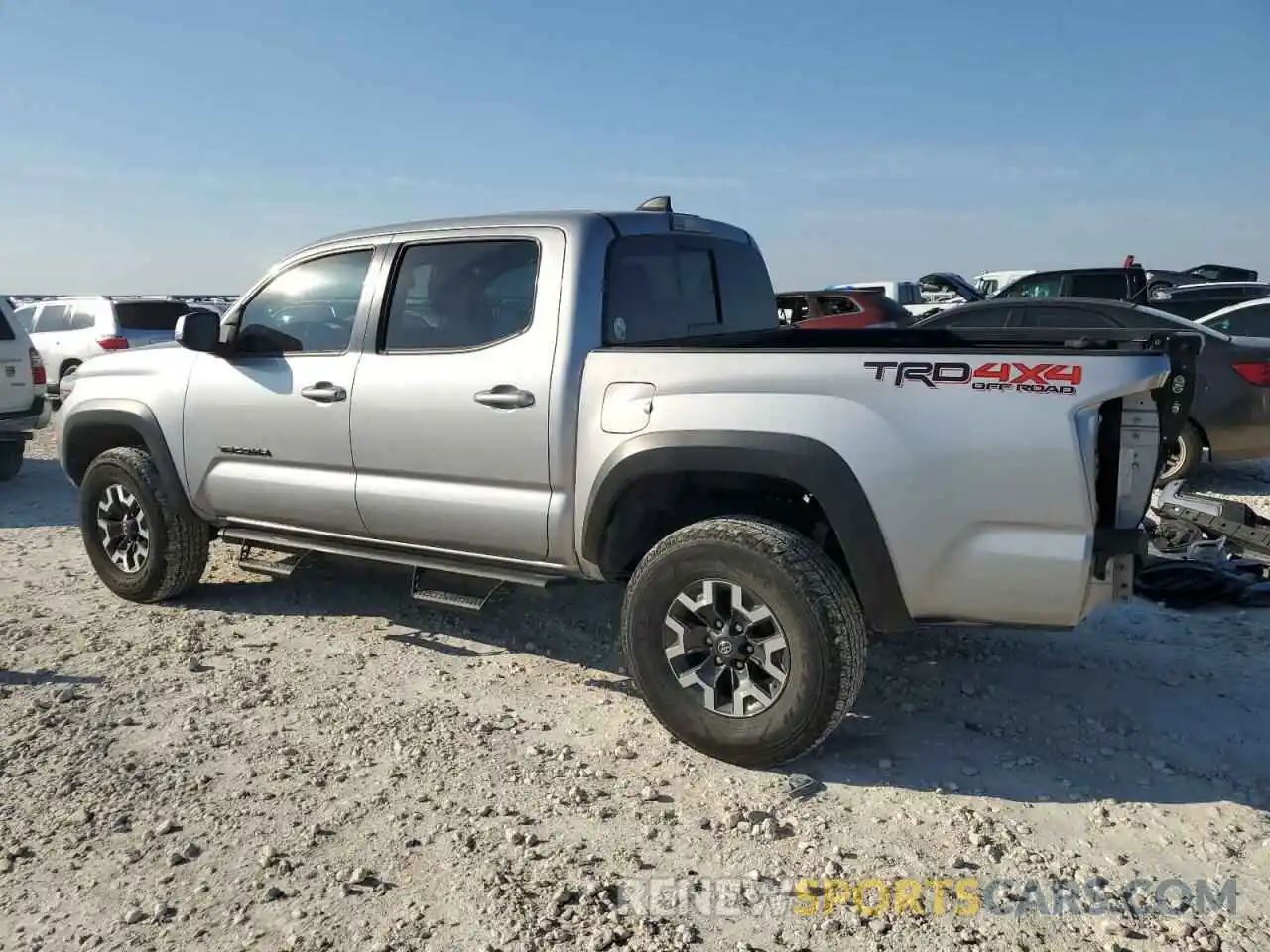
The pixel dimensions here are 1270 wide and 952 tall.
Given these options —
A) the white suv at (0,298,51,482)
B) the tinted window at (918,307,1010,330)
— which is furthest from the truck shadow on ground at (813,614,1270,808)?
the white suv at (0,298,51,482)

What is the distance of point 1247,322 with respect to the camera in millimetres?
9180

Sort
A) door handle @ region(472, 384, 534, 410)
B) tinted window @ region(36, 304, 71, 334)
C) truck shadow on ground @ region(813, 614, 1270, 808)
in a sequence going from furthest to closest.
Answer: tinted window @ region(36, 304, 71, 334) → door handle @ region(472, 384, 534, 410) → truck shadow on ground @ region(813, 614, 1270, 808)

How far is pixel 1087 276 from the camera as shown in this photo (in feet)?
50.6

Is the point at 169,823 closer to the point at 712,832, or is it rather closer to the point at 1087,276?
A: the point at 712,832

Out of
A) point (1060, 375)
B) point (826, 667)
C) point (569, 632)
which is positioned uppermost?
point (1060, 375)

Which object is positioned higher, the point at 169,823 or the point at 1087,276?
the point at 1087,276

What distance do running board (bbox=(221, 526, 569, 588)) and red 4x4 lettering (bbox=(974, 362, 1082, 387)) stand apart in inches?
70.2

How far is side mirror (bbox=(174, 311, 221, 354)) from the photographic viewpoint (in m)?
4.62

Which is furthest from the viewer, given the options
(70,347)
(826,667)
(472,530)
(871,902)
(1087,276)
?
(1087,276)

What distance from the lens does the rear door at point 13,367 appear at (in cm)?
876

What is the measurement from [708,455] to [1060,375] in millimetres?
1126

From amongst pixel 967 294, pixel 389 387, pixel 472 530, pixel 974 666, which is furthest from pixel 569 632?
pixel 967 294

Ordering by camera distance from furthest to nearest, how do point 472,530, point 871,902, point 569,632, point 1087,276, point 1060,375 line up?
point 1087,276 → point 569,632 → point 472,530 → point 1060,375 → point 871,902

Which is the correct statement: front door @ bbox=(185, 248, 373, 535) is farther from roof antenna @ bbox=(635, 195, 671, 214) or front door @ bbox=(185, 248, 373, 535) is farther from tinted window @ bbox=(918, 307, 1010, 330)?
tinted window @ bbox=(918, 307, 1010, 330)
